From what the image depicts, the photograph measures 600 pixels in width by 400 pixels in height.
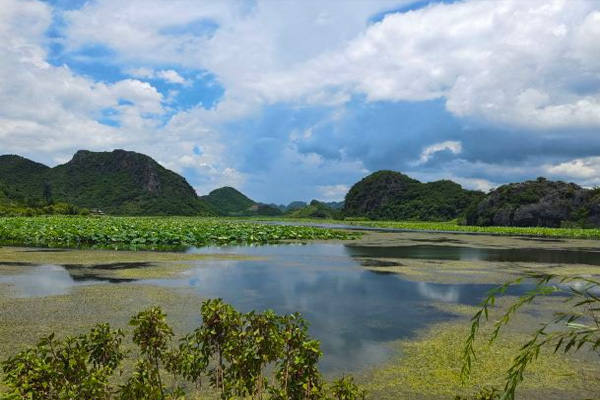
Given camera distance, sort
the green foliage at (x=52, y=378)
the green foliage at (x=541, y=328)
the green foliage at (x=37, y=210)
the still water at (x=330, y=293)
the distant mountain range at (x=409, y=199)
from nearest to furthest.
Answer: the green foliage at (x=541, y=328), the green foliage at (x=52, y=378), the still water at (x=330, y=293), the green foliage at (x=37, y=210), the distant mountain range at (x=409, y=199)

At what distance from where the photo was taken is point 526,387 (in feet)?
28.7

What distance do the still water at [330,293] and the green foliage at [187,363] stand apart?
4.61 m

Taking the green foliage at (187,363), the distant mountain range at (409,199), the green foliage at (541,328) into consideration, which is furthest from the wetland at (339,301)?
the distant mountain range at (409,199)

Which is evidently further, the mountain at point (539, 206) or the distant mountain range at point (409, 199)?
the distant mountain range at point (409, 199)

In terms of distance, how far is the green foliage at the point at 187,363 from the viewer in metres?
4.05

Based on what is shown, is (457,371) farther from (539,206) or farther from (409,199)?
(409,199)

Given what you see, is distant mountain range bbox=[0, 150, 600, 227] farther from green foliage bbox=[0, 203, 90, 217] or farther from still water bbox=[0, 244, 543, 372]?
still water bbox=[0, 244, 543, 372]

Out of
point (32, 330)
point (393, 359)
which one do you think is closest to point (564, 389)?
point (393, 359)

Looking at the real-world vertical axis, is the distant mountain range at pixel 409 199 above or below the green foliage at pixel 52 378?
above

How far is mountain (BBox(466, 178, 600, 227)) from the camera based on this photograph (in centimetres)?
9388

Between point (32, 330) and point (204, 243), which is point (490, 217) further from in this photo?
point (32, 330)

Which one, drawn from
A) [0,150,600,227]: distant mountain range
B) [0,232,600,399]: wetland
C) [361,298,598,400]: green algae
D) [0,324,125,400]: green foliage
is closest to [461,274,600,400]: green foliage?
[0,232,600,399]: wetland

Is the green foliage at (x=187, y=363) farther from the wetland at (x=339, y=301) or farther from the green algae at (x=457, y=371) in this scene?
the green algae at (x=457, y=371)

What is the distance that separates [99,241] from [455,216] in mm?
149476
